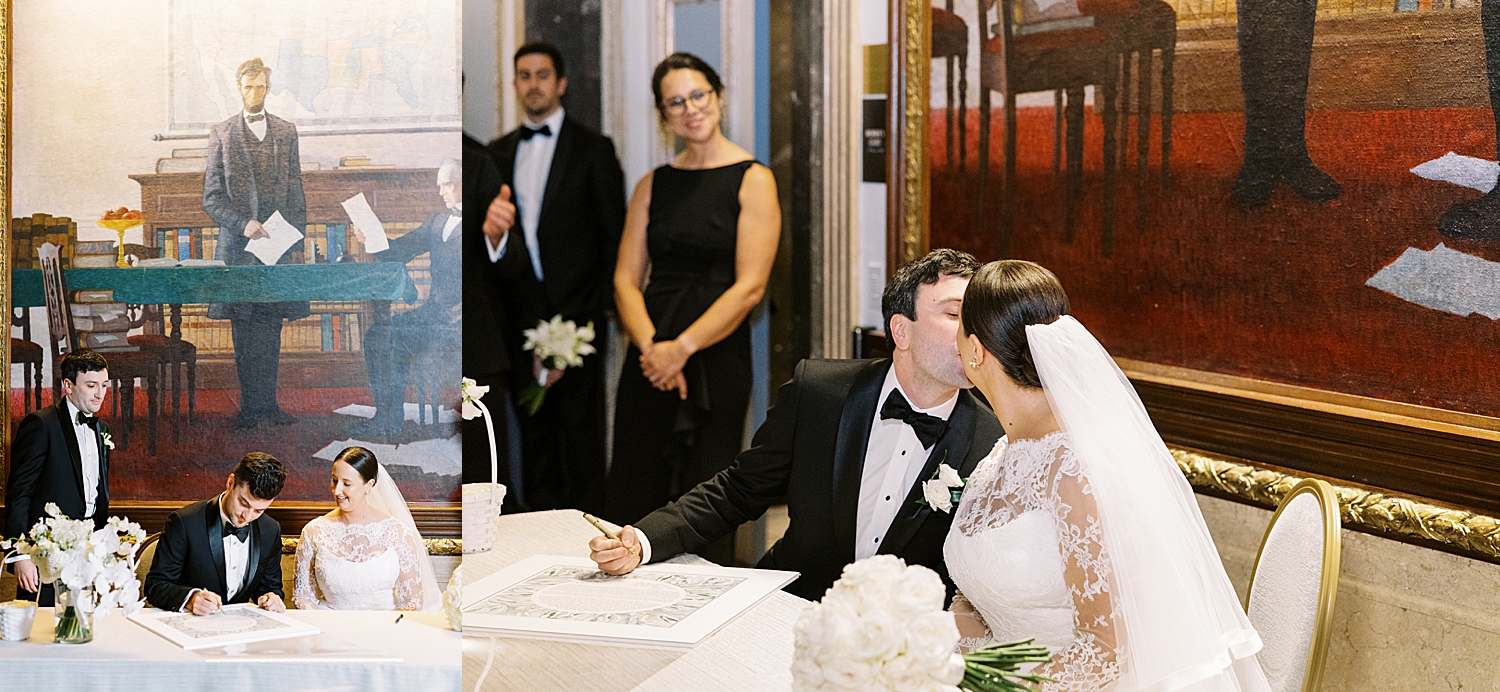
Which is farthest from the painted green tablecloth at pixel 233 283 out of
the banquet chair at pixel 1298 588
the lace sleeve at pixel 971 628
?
the banquet chair at pixel 1298 588

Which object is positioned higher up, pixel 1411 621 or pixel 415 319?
pixel 415 319

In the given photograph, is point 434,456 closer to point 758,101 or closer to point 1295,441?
point 1295,441

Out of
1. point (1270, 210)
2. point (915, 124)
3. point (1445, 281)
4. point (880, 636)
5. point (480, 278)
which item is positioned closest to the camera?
point (880, 636)

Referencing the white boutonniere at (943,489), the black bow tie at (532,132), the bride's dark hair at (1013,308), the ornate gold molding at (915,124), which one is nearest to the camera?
the bride's dark hair at (1013,308)

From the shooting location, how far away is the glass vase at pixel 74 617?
1.31 m

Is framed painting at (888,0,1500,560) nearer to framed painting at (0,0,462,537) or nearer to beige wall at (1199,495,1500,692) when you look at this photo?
beige wall at (1199,495,1500,692)

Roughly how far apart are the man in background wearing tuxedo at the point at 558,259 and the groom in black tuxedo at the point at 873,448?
3.36 feet

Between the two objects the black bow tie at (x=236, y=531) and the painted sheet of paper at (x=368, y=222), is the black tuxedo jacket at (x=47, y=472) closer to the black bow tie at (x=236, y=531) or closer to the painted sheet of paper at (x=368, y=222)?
the black bow tie at (x=236, y=531)

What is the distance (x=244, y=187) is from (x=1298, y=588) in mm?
1611

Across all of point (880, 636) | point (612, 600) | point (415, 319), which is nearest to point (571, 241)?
point (612, 600)

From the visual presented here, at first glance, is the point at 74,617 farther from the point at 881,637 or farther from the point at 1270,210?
the point at 1270,210

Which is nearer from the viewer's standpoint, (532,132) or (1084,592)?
(1084,592)

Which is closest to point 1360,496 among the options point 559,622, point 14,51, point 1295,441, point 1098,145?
point 1295,441

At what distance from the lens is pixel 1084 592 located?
1626mm
